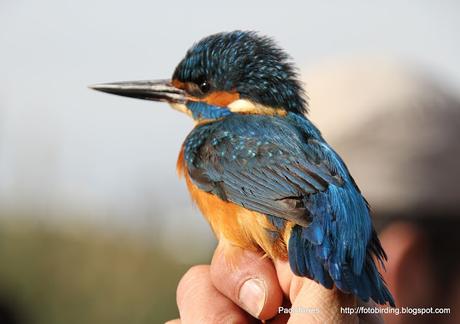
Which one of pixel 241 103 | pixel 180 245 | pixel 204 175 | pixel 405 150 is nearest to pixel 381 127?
pixel 405 150

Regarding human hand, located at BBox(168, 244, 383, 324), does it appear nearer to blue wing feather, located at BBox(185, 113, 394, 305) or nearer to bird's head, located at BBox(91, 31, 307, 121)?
blue wing feather, located at BBox(185, 113, 394, 305)

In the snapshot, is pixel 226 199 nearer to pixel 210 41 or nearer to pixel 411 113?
pixel 210 41

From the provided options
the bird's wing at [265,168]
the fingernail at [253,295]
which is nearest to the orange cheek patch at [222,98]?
the bird's wing at [265,168]

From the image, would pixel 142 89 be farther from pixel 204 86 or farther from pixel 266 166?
pixel 266 166

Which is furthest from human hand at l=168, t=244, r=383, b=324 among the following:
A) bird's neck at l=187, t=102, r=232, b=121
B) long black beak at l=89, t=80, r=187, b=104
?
long black beak at l=89, t=80, r=187, b=104

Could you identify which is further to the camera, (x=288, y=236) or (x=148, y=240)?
(x=148, y=240)

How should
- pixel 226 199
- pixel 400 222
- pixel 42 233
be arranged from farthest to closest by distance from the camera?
pixel 42 233, pixel 400 222, pixel 226 199

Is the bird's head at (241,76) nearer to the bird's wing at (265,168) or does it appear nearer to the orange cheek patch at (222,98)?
the orange cheek patch at (222,98)
